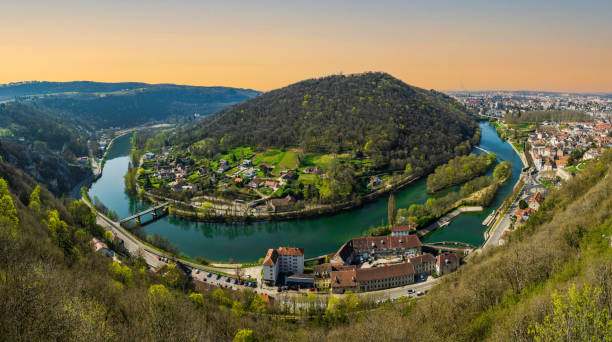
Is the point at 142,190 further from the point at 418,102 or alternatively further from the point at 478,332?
the point at 418,102

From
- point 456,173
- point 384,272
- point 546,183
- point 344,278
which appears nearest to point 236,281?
point 344,278

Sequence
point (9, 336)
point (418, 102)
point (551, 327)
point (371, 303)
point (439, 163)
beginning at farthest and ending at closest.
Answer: point (418, 102) < point (439, 163) < point (371, 303) < point (551, 327) < point (9, 336)

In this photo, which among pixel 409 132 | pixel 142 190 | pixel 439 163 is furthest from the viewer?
pixel 409 132

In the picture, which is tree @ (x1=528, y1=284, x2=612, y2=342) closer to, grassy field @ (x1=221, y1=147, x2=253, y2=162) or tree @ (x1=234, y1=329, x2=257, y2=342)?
tree @ (x1=234, y1=329, x2=257, y2=342)

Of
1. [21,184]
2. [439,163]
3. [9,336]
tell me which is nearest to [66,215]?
[21,184]

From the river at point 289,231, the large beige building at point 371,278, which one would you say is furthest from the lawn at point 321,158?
the large beige building at point 371,278

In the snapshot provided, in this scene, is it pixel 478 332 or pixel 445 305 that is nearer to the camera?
pixel 478 332
